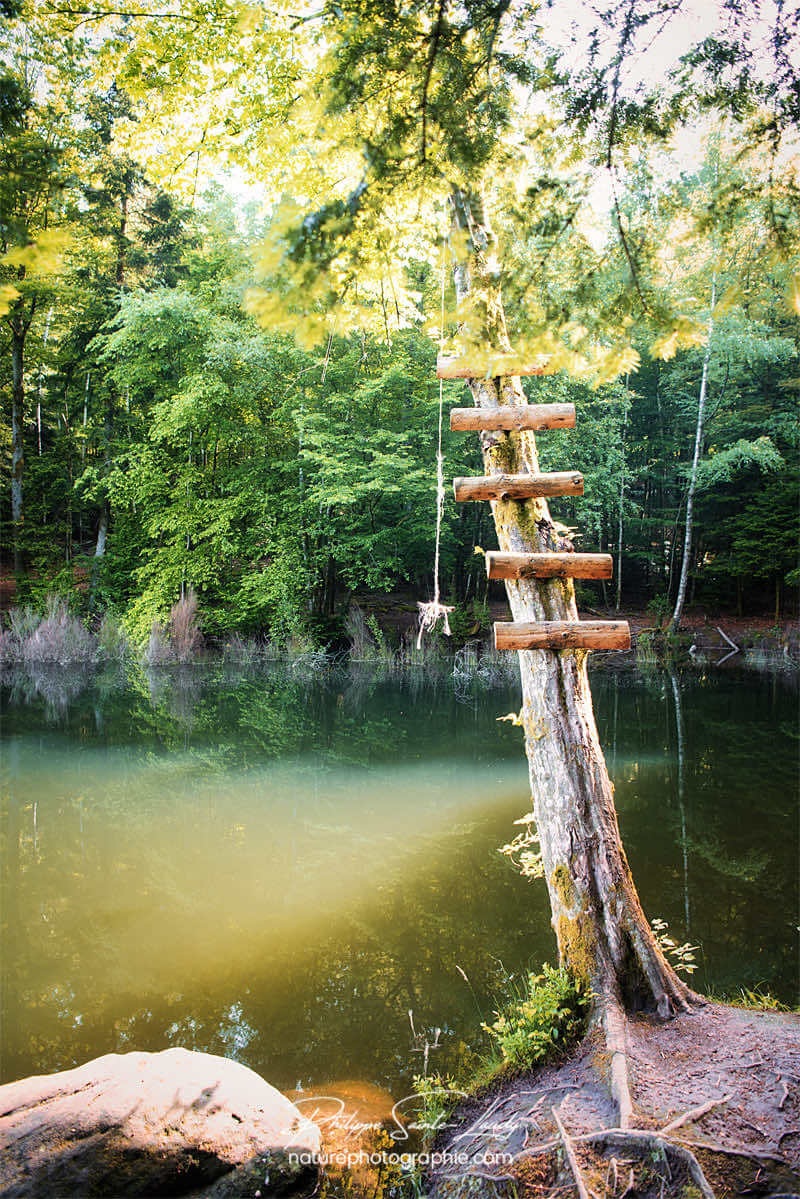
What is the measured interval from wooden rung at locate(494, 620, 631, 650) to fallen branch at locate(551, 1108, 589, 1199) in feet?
5.11

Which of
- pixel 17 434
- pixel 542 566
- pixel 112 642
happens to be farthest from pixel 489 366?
pixel 17 434

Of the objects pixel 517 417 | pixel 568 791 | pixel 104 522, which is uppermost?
pixel 104 522

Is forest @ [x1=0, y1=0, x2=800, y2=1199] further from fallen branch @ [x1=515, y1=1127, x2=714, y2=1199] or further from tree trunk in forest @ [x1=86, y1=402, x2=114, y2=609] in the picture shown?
tree trunk in forest @ [x1=86, y1=402, x2=114, y2=609]

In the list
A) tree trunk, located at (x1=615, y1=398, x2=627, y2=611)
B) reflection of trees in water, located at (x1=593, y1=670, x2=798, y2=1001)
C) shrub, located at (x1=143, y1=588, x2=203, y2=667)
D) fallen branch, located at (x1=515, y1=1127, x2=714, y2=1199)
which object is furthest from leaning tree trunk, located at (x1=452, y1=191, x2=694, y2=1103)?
tree trunk, located at (x1=615, y1=398, x2=627, y2=611)

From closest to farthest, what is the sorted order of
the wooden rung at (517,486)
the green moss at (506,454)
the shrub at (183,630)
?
the wooden rung at (517,486) < the green moss at (506,454) < the shrub at (183,630)

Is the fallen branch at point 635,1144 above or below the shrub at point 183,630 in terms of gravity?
below

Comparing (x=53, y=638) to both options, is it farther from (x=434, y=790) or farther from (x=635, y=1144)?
(x=635, y=1144)

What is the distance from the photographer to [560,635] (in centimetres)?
275

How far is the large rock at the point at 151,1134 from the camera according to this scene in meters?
1.94

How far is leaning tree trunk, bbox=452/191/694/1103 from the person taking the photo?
104 inches

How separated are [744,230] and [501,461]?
128cm

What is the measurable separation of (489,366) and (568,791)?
5.83ft

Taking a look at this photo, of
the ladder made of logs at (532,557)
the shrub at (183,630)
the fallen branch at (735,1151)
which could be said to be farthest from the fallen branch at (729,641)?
the fallen branch at (735,1151)

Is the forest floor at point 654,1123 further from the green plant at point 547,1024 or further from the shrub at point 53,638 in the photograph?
the shrub at point 53,638
